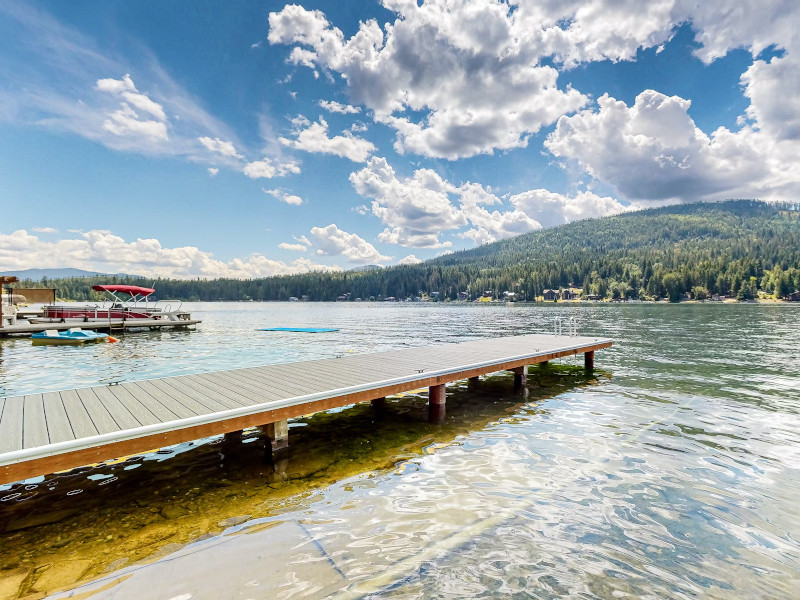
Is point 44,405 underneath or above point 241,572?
above

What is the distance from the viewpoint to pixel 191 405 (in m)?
7.72

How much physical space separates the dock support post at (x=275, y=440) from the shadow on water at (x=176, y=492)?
0.61 feet

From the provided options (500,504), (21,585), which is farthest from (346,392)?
(21,585)

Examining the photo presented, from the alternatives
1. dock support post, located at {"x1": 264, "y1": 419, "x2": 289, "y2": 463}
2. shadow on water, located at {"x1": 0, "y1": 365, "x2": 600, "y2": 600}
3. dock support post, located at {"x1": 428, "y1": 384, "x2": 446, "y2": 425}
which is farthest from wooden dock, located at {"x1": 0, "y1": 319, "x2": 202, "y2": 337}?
dock support post, located at {"x1": 428, "y1": 384, "x2": 446, "y2": 425}

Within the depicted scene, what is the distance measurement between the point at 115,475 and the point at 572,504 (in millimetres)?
8060

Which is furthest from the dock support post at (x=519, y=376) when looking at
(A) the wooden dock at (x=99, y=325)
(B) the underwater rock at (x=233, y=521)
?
(A) the wooden dock at (x=99, y=325)

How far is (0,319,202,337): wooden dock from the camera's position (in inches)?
1305

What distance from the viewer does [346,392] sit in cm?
905

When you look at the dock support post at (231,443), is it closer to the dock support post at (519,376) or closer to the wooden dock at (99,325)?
the dock support post at (519,376)

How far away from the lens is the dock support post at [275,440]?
328 inches

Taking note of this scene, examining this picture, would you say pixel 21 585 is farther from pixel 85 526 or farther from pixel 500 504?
pixel 500 504

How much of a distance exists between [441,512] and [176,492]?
4.42 metres

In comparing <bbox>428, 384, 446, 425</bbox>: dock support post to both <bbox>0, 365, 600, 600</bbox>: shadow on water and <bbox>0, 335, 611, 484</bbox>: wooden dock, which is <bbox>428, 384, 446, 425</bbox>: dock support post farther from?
<bbox>0, 365, 600, 600</bbox>: shadow on water

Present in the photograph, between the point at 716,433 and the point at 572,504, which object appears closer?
the point at 572,504
